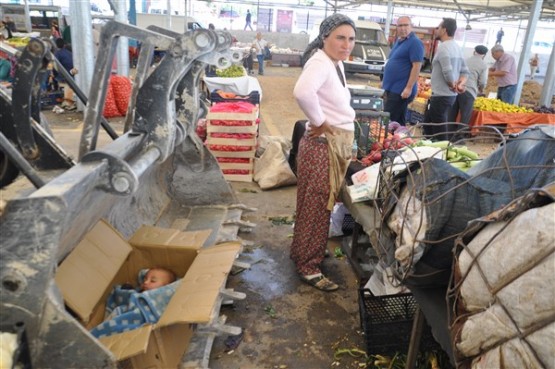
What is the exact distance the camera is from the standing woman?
2848mm

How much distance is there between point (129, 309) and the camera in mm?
2266

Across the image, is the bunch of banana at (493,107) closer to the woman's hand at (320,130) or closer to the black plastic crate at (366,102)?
the black plastic crate at (366,102)

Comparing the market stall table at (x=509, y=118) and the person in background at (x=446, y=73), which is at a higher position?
the person in background at (x=446, y=73)

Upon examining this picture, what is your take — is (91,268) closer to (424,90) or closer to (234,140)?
(234,140)

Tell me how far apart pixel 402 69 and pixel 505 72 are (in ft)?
17.3

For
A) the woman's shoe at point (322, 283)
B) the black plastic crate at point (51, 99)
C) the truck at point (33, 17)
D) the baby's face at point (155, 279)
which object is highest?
the truck at point (33, 17)

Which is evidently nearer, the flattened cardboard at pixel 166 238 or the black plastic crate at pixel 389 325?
the black plastic crate at pixel 389 325

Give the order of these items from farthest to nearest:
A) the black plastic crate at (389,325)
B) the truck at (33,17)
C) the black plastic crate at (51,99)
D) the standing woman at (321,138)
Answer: the truck at (33,17)
the black plastic crate at (51,99)
the standing woman at (321,138)
the black plastic crate at (389,325)

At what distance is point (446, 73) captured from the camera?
606 centimetres

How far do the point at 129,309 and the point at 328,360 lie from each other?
1.18 meters

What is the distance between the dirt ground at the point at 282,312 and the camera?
256 centimetres

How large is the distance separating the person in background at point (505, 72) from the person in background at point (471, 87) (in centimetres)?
217

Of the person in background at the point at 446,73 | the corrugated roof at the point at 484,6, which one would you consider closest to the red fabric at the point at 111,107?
the person in background at the point at 446,73

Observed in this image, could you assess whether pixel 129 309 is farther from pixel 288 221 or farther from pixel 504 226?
pixel 288 221
